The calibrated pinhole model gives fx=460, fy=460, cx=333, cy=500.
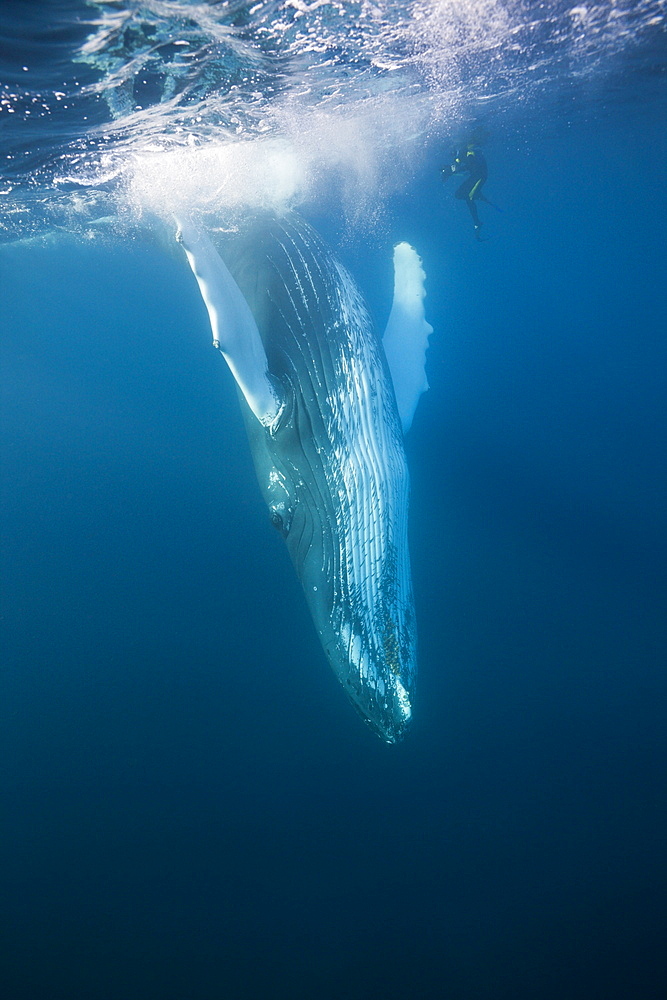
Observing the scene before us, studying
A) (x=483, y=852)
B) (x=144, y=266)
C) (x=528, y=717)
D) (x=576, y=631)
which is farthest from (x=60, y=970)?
(x=144, y=266)

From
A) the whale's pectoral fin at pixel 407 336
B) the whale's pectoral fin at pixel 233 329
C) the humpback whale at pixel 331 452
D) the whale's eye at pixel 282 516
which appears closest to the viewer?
the humpback whale at pixel 331 452

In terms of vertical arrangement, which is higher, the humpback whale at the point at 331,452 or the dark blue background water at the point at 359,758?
the humpback whale at the point at 331,452

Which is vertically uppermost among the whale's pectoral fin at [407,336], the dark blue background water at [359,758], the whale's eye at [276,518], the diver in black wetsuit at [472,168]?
the diver in black wetsuit at [472,168]

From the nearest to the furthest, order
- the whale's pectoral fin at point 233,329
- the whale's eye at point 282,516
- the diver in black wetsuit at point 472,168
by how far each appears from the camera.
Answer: the whale's pectoral fin at point 233,329 → the whale's eye at point 282,516 → the diver in black wetsuit at point 472,168

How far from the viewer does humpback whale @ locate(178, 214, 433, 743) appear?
2682 mm

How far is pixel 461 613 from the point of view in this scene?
1102cm

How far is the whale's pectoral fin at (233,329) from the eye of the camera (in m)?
2.99

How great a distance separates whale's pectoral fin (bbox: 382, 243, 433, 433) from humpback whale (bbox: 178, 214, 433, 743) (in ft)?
2.41

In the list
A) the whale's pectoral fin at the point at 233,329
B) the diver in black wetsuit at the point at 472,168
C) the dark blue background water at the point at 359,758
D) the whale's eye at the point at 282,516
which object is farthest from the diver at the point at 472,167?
the whale's eye at the point at 282,516

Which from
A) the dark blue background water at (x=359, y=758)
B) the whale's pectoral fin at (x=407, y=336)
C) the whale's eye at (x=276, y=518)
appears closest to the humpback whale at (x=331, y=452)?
the whale's eye at (x=276, y=518)

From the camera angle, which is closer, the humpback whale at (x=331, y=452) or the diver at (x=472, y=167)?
the humpback whale at (x=331, y=452)

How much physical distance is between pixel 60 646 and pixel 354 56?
644 inches

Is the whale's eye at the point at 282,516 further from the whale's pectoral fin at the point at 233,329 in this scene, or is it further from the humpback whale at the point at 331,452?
the whale's pectoral fin at the point at 233,329

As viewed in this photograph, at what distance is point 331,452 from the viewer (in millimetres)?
3275
